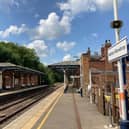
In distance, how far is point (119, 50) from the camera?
302 inches

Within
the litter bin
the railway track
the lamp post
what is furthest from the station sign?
the railway track

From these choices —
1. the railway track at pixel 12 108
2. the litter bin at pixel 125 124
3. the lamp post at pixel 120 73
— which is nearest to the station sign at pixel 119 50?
the lamp post at pixel 120 73

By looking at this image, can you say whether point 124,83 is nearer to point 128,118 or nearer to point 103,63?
point 128,118

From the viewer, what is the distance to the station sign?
7.21 meters

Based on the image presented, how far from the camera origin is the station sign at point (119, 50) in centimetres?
721

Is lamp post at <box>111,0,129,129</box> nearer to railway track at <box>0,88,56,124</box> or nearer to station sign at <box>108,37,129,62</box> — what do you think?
station sign at <box>108,37,129,62</box>

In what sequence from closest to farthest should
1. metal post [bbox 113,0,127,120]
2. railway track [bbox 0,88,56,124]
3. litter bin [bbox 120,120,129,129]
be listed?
litter bin [bbox 120,120,129,129], metal post [bbox 113,0,127,120], railway track [bbox 0,88,56,124]

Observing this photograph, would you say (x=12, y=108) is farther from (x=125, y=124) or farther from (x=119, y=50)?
(x=125, y=124)

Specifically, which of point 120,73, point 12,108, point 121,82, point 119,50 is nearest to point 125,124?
point 121,82

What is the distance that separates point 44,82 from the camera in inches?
3957

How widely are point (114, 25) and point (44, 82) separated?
93268mm

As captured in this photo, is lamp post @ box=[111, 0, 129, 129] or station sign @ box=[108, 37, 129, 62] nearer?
station sign @ box=[108, 37, 129, 62]

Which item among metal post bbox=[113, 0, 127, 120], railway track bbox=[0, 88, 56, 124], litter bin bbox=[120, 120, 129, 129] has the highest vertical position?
metal post bbox=[113, 0, 127, 120]

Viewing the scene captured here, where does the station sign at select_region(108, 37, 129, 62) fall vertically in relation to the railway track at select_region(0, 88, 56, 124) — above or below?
above
